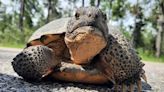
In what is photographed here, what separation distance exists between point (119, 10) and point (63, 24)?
27.2 meters

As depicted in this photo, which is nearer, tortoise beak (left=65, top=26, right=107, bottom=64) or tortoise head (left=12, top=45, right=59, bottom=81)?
tortoise beak (left=65, top=26, right=107, bottom=64)

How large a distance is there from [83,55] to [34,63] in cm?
40

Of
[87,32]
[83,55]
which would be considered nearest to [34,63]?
[83,55]

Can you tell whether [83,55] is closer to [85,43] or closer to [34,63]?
[85,43]

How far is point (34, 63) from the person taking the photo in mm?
2723

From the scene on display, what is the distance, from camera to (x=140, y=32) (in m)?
31.8

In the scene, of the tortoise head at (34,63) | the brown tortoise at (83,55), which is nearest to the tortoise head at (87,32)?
the brown tortoise at (83,55)

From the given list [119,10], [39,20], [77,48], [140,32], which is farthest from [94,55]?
[39,20]

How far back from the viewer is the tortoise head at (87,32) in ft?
7.93

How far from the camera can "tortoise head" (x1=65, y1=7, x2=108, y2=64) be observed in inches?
95.1

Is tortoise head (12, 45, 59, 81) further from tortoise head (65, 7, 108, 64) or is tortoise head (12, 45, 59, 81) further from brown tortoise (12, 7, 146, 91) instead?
tortoise head (65, 7, 108, 64)

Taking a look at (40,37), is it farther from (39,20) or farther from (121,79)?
(39,20)

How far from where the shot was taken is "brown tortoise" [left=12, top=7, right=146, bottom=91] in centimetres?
249

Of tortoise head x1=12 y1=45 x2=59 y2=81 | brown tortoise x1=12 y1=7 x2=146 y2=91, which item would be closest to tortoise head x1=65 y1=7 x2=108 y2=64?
brown tortoise x1=12 y1=7 x2=146 y2=91
